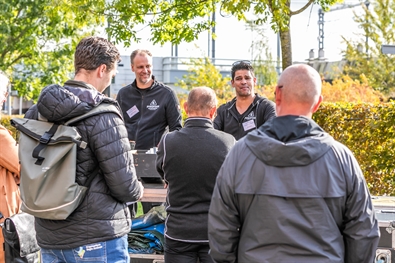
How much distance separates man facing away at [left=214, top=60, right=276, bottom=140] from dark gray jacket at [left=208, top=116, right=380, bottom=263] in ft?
9.64

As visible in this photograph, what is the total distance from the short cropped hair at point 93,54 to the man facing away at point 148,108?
2.86 meters

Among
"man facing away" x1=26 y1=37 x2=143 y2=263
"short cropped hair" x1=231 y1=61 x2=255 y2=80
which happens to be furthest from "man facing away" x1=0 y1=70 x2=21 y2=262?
"short cropped hair" x1=231 y1=61 x2=255 y2=80

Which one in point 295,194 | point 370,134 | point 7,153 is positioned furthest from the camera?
point 370,134

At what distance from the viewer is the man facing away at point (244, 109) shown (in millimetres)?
5648

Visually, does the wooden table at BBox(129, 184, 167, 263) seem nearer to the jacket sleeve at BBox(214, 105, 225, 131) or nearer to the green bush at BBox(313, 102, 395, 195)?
the jacket sleeve at BBox(214, 105, 225, 131)

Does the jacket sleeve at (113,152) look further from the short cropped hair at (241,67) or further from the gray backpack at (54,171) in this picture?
the short cropped hair at (241,67)


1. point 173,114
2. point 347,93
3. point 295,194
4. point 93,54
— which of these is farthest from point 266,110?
point 347,93

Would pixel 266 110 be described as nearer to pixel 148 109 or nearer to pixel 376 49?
pixel 148 109

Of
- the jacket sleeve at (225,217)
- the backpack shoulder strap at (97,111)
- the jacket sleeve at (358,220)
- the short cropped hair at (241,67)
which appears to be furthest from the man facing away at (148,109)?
the jacket sleeve at (358,220)

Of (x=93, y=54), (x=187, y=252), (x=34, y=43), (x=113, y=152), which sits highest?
(x=34, y=43)

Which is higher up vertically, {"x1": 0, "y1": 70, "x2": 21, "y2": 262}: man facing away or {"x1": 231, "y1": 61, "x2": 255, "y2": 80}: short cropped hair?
{"x1": 231, "y1": 61, "x2": 255, "y2": 80}: short cropped hair

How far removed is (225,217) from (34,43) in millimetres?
15693

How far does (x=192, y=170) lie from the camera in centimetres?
385

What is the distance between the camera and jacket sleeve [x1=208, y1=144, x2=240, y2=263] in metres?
2.71
